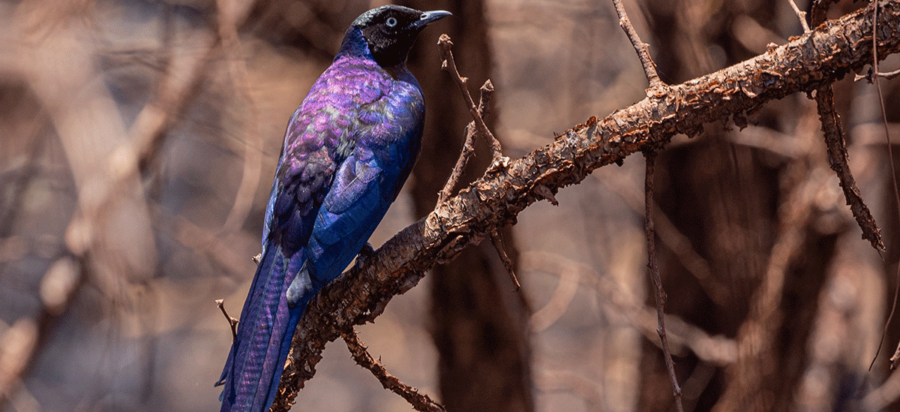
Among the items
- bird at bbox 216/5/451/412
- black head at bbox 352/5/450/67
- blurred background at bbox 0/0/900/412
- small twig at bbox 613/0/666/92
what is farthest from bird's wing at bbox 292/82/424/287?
blurred background at bbox 0/0/900/412

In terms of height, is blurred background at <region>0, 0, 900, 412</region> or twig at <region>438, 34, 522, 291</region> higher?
blurred background at <region>0, 0, 900, 412</region>

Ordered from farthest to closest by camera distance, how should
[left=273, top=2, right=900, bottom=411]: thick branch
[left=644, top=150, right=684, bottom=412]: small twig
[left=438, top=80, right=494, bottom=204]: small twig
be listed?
1. [left=438, top=80, right=494, bottom=204]: small twig
2. [left=644, top=150, right=684, bottom=412]: small twig
3. [left=273, top=2, right=900, bottom=411]: thick branch

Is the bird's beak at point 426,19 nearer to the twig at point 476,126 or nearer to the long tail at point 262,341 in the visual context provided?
the twig at point 476,126

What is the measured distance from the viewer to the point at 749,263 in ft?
8.34

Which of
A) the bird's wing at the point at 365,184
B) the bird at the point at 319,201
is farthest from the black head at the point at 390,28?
the bird's wing at the point at 365,184

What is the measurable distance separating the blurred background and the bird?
40.6 inches

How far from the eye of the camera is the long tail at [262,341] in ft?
4.02

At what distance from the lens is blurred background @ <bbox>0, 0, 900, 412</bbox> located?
2580 millimetres

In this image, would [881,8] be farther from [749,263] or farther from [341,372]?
[341,372]

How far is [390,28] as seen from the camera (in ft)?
5.76

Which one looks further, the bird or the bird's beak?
the bird's beak

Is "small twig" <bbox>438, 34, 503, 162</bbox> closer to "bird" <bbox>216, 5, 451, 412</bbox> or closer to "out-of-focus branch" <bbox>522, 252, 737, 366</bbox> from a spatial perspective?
"bird" <bbox>216, 5, 451, 412</bbox>

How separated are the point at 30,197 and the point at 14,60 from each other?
93cm

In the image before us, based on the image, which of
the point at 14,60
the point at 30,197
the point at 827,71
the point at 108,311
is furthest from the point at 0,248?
the point at 827,71
